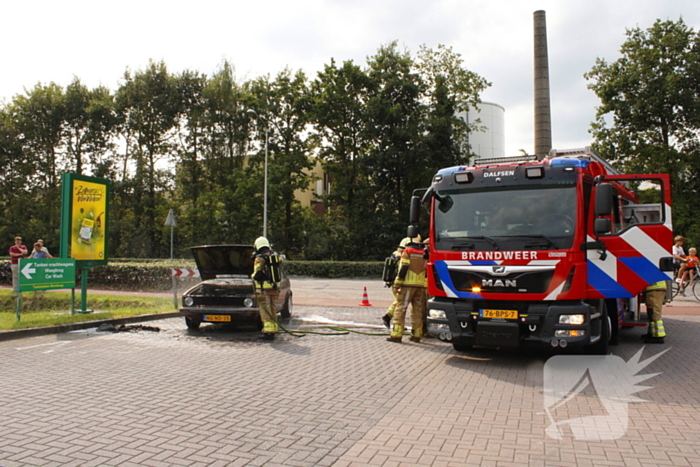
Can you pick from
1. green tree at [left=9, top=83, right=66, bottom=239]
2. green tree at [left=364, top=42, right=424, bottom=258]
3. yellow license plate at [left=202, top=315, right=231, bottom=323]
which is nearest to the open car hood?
yellow license plate at [left=202, top=315, right=231, bottom=323]

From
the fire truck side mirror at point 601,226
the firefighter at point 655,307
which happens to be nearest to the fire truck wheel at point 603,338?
the fire truck side mirror at point 601,226

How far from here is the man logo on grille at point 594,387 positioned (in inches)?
183

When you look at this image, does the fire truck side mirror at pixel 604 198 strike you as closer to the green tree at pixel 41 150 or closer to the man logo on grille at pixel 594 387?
the man logo on grille at pixel 594 387

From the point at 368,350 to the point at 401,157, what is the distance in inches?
1106

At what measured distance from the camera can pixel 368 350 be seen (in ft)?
28.2

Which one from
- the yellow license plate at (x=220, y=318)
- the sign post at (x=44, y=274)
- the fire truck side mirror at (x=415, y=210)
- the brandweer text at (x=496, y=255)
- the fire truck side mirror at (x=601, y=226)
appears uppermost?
the fire truck side mirror at (x=415, y=210)

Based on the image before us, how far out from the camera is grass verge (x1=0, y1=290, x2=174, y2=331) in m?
10.8

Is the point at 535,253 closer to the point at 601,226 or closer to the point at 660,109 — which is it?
the point at 601,226

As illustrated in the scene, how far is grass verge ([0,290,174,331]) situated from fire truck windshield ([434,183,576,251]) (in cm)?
785

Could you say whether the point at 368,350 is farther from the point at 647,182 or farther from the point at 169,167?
the point at 169,167

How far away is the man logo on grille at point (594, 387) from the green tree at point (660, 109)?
29965 millimetres

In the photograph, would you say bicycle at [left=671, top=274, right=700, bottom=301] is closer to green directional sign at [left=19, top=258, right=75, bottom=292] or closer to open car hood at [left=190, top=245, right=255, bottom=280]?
open car hood at [left=190, top=245, right=255, bottom=280]

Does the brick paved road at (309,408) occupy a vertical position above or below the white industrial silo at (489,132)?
below

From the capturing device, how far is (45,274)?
1103 centimetres
